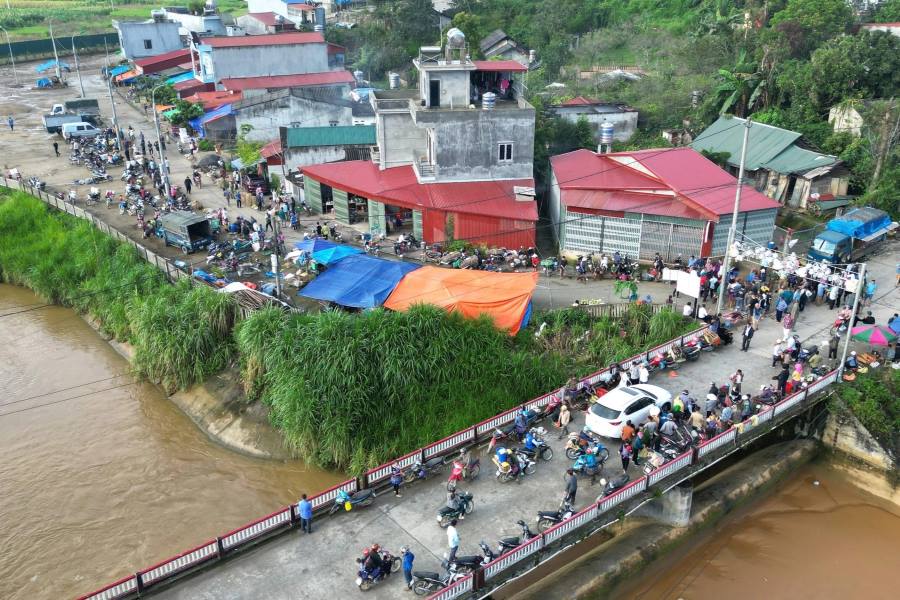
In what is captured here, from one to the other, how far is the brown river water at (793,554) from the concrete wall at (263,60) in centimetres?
5301

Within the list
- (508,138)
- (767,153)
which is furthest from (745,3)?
(508,138)

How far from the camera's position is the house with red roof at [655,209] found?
3017 cm

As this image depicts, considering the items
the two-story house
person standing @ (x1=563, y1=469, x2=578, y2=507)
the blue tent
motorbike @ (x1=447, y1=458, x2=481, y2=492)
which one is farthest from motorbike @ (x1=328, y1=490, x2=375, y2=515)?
the two-story house

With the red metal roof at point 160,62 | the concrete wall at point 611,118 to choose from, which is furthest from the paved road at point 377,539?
the red metal roof at point 160,62

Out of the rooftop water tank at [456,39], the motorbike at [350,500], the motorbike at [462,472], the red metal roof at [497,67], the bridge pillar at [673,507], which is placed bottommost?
the bridge pillar at [673,507]

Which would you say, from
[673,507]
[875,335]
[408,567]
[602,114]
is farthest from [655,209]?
[408,567]

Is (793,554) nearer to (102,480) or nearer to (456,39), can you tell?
(102,480)

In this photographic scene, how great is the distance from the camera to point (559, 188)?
33438 mm

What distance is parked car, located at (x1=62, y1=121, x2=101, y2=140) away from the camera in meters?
54.6

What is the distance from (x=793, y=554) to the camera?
19.5 meters

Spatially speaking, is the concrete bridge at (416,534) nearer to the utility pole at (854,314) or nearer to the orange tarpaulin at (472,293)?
the utility pole at (854,314)

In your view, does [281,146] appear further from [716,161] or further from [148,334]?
[716,161]

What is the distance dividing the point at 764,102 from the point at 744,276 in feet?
69.1

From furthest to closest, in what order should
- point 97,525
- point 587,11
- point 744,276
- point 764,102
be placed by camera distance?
point 587,11 → point 764,102 → point 744,276 → point 97,525
